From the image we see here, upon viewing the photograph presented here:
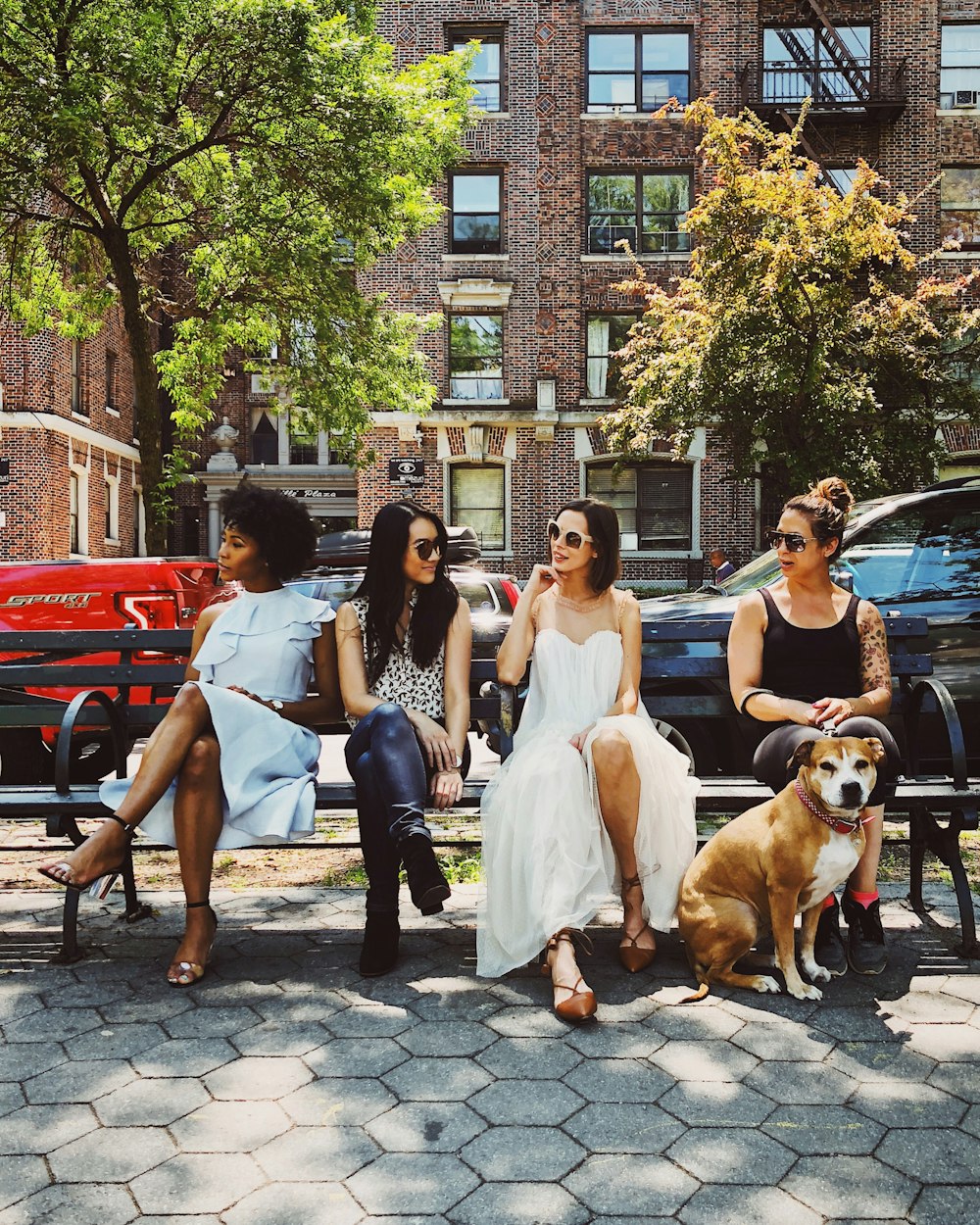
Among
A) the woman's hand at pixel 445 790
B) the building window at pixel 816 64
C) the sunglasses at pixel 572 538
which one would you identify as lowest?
the woman's hand at pixel 445 790

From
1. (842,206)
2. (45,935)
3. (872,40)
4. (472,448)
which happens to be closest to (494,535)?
(472,448)

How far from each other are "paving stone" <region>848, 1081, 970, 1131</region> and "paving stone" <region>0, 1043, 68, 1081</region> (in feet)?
7.39

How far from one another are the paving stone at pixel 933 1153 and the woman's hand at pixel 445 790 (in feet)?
5.83

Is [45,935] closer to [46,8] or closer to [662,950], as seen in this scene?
[662,950]

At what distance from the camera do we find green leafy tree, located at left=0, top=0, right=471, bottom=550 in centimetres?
1210

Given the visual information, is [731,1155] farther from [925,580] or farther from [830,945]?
[925,580]

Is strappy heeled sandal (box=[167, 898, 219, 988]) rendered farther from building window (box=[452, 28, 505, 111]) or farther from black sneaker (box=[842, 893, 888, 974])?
building window (box=[452, 28, 505, 111])

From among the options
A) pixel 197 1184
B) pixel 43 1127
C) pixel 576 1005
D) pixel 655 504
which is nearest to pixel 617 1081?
pixel 576 1005

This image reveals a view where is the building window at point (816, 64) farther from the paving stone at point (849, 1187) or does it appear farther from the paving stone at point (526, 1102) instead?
the paving stone at point (849, 1187)

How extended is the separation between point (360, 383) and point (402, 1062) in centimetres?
1369

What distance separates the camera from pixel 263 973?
384 centimetres

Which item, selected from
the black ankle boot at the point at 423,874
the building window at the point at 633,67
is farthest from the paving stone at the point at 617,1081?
the building window at the point at 633,67

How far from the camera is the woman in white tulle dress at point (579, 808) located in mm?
3623

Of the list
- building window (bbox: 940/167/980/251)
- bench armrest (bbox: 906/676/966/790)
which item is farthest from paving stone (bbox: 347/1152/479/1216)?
building window (bbox: 940/167/980/251)
